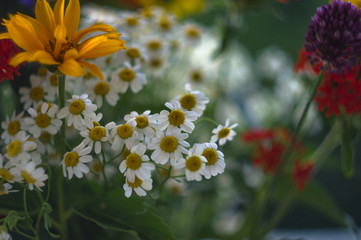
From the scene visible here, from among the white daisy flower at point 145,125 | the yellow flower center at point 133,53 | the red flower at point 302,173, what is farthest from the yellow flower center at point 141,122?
the red flower at point 302,173

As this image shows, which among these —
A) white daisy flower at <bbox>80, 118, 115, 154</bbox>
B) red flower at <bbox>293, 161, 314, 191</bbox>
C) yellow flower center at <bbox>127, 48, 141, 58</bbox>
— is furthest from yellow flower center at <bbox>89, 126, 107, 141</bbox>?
red flower at <bbox>293, 161, 314, 191</bbox>

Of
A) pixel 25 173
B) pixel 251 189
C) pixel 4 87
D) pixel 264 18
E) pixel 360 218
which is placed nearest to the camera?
pixel 25 173

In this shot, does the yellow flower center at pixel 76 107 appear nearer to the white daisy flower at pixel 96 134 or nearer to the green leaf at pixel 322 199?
the white daisy flower at pixel 96 134

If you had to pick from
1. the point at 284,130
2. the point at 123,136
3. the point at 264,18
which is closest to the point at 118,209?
the point at 123,136

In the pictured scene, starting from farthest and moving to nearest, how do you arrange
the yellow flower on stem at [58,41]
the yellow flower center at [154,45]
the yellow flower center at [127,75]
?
the yellow flower center at [154,45], the yellow flower center at [127,75], the yellow flower on stem at [58,41]

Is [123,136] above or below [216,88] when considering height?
above

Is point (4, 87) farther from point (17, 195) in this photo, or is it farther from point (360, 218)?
point (360, 218)
